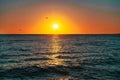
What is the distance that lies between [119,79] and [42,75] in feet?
25.3

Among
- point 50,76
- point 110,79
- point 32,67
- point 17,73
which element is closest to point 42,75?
point 50,76

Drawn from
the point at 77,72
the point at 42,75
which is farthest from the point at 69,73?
the point at 42,75

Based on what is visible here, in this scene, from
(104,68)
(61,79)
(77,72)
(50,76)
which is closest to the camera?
(61,79)

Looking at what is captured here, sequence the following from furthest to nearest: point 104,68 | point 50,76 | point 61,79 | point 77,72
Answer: point 104,68 → point 77,72 → point 50,76 → point 61,79

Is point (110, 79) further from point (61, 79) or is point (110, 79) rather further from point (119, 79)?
point (61, 79)

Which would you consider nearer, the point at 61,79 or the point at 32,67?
the point at 61,79

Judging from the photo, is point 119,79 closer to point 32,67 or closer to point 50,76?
point 50,76

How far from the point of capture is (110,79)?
83.6 ft

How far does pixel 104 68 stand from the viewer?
3153 centimetres

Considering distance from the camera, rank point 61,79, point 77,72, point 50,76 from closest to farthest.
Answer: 1. point 61,79
2. point 50,76
3. point 77,72

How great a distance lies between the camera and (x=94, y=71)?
2933cm

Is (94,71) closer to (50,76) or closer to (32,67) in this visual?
(50,76)

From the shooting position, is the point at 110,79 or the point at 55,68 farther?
the point at 55,68

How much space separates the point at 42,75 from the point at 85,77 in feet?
14.6
